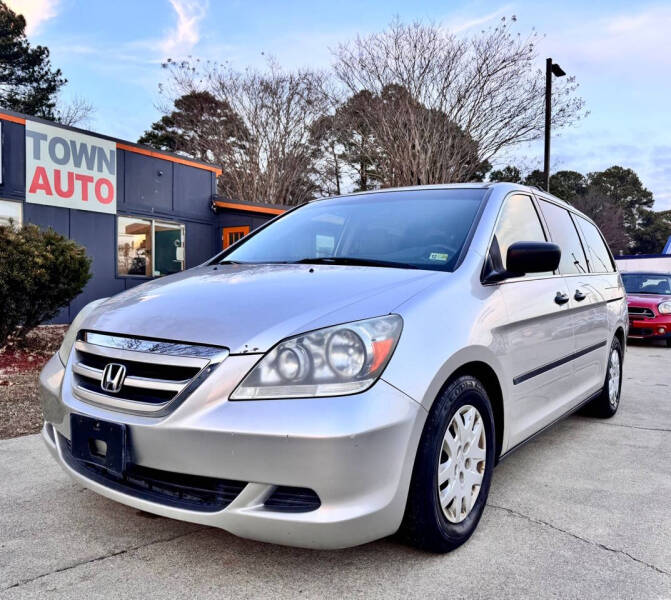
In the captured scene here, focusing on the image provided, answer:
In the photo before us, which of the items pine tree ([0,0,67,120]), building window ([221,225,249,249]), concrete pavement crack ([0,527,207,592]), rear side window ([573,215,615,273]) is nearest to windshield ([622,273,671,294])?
rear side window ([573,215,615,273])

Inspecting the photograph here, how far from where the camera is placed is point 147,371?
2.08m

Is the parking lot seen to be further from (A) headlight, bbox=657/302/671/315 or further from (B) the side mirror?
(A) headlight, bbox=657/302/671/315

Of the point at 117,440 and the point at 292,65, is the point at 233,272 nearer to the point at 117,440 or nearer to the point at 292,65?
the point at 117,440

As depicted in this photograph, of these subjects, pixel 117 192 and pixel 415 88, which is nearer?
pixel 117 192

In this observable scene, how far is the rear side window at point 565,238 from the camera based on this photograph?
3.70 meters

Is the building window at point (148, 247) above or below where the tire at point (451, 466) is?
above

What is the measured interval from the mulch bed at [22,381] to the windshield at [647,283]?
35.7 ft

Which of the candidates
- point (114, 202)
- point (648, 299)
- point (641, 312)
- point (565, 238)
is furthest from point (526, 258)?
point (114, 202)

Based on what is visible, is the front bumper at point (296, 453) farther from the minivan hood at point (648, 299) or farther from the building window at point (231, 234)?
the building window at point (231, 234)

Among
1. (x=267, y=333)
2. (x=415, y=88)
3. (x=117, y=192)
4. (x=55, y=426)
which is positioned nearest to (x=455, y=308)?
(x=267, y=333)

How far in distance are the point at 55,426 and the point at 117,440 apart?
1.86ft

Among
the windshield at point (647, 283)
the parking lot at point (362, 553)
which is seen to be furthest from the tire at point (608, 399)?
the windshield at point (647, 283)

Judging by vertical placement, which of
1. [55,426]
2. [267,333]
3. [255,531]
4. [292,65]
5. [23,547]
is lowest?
[23,547]

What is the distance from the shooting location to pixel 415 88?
1723cm
